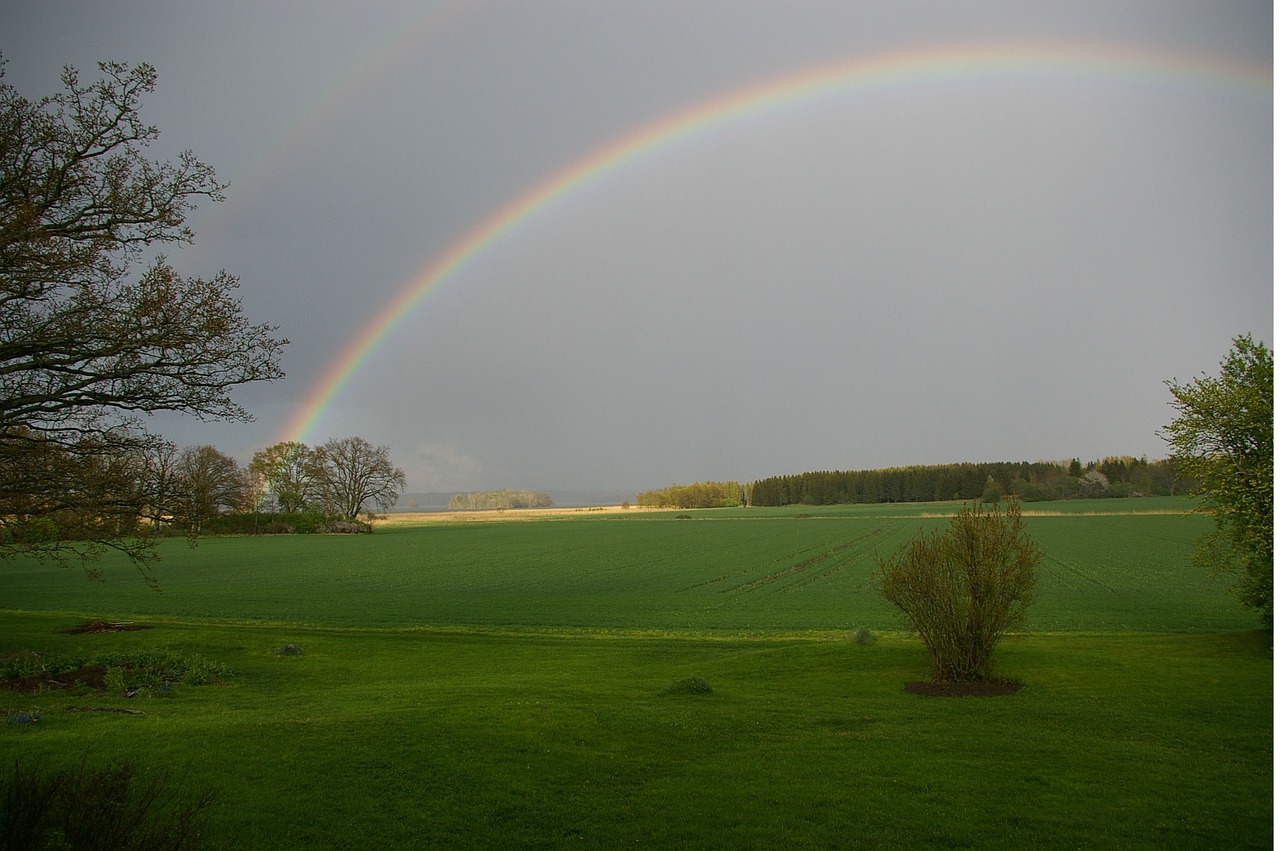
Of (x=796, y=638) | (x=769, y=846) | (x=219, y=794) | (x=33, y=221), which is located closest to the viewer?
(x=769, y=846)

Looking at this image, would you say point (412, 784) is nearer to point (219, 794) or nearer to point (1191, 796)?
point (219, 794)

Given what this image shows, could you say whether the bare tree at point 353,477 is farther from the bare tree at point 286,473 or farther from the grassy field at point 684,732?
the grassy field at point 684,732

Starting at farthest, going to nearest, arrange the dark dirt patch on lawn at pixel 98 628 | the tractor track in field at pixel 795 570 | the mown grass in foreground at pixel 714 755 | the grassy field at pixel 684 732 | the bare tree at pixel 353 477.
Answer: the bare tree at pixel 353 477
the tractor track in field at pixel 795 570
the dark dirt patch on lawn at pixel 98 628
the grassy field at pixel 684 732
the mown grass in foreground at pixel 714 755

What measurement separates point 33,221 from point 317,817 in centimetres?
1055

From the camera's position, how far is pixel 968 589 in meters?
18.5

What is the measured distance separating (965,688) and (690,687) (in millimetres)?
6638

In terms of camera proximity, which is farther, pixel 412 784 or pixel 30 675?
pixel 30 675

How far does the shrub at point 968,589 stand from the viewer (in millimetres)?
18281

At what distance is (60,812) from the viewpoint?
6680mm

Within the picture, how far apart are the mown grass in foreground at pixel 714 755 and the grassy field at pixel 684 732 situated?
0.18 feet

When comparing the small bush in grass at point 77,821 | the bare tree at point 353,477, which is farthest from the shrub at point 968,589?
the bare tree at point 353,477

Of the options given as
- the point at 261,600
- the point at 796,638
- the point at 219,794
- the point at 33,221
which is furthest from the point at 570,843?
the point at 261,600

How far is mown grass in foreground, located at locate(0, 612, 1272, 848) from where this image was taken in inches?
352

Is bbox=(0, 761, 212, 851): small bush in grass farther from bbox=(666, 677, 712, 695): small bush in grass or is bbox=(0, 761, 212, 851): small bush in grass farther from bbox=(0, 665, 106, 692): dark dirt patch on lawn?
bbox=(0, 665, 106, 692): dark dirt patch on lawn
